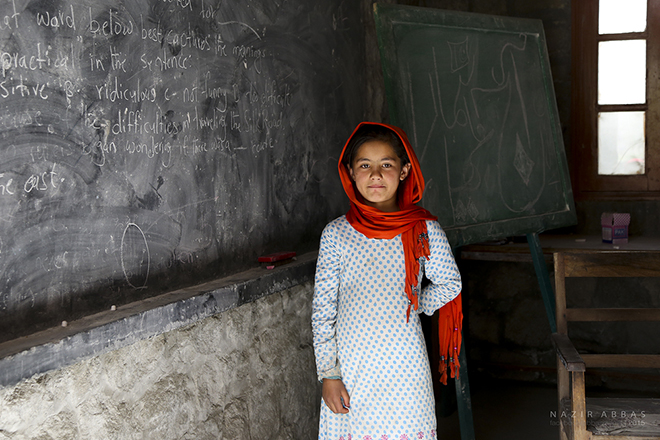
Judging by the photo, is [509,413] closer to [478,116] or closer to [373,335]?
[478,116]

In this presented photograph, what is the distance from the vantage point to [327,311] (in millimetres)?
1804

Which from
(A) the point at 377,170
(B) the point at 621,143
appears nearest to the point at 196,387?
(A) the point at 377,170

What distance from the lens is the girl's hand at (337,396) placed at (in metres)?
1.76

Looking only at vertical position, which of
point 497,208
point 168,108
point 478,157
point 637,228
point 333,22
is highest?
point 333,22

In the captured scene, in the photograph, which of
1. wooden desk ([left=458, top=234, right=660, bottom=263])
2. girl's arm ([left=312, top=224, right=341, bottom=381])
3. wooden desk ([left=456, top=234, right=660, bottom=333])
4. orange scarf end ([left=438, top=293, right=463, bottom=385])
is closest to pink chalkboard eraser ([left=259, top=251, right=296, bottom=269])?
girl's arm ([left=312, top=224, right=341, bottom=381])

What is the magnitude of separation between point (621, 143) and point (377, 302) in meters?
2.73

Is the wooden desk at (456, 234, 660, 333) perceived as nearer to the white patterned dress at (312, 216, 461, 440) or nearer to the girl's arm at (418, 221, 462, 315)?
the girl's arm at (418, 221, 462, 315)

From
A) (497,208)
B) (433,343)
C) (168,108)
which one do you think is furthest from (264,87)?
(433,343)

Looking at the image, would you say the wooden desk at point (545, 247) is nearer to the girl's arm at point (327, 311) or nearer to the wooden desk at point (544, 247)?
the wooden desk at point (544, 247)

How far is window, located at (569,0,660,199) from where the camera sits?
371cm

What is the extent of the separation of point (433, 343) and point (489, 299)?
2.42ft

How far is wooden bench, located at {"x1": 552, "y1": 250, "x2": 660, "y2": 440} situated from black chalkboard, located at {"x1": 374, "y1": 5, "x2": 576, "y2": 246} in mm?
433

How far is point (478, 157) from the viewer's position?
2.65m

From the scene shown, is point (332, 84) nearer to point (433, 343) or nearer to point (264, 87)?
point (264, 87)
